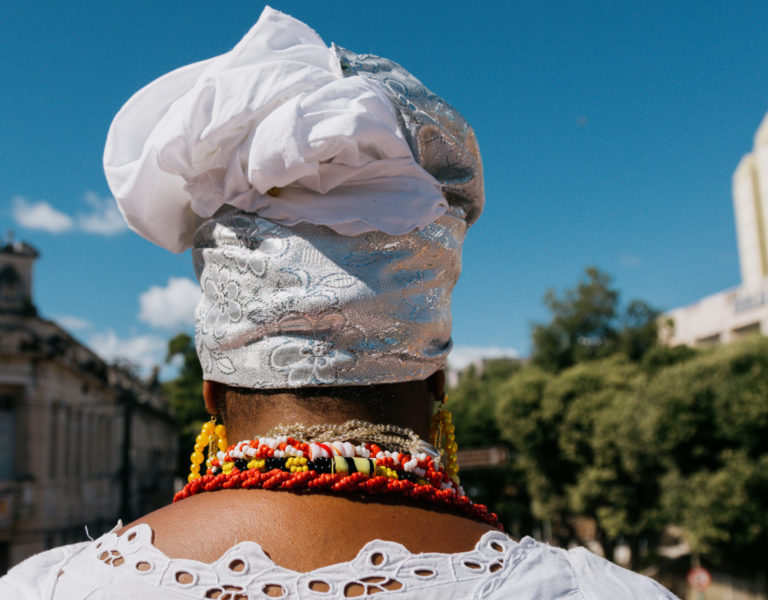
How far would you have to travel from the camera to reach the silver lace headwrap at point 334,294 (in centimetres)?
148

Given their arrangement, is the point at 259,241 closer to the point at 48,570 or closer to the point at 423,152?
the point at 423,152

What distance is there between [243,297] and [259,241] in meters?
0.11

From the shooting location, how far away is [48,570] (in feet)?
4.95

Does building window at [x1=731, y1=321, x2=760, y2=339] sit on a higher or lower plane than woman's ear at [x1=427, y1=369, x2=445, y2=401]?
higher

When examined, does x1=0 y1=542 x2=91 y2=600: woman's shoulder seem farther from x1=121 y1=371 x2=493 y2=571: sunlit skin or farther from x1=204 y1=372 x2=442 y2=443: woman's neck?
x1=204 y1=372 x2=442 y2=443: woman's neck

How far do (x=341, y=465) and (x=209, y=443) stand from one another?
1.53 ft

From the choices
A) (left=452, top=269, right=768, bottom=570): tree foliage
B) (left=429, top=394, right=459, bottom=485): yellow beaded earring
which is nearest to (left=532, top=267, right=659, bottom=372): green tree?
(left=452, top=269, right=768, bottom=570): tree foliage

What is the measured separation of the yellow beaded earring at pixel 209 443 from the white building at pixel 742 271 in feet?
99.5

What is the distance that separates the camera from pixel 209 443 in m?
1.76

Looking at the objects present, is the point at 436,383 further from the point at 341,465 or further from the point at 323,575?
the point at 323,575

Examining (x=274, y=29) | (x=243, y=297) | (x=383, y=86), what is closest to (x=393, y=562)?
(x=243, y=297)

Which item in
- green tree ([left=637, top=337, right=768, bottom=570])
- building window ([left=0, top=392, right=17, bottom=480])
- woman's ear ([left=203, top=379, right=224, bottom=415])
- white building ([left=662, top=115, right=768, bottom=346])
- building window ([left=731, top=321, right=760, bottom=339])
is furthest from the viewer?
white building ([left=662, top=115, right=768, bottom=346])

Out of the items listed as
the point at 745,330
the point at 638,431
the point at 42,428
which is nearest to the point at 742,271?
the point at 745,330

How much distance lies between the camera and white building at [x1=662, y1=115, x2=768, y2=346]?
2980 centimetres
